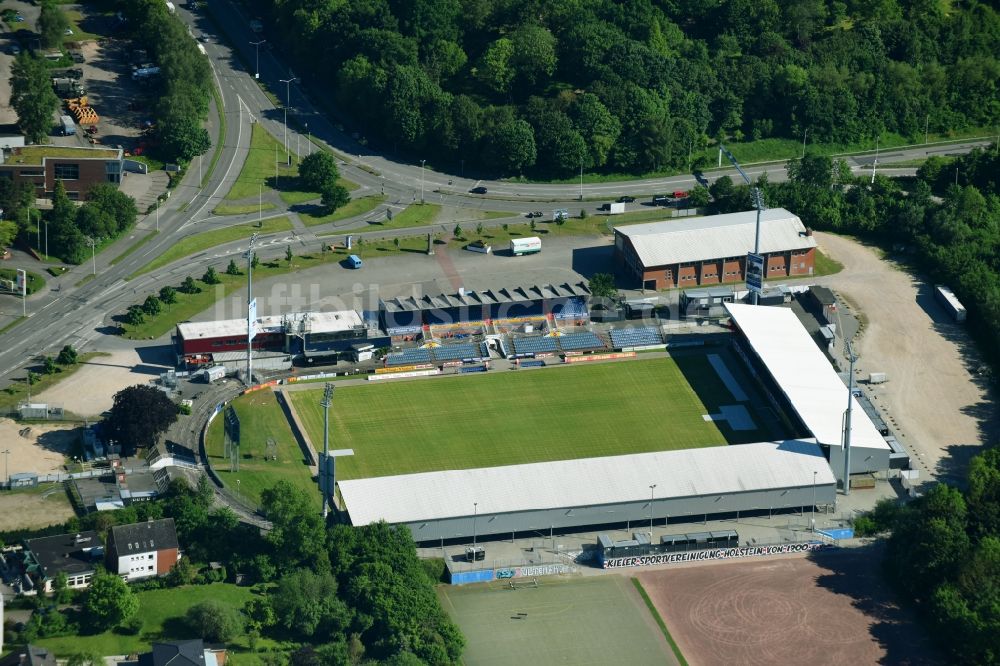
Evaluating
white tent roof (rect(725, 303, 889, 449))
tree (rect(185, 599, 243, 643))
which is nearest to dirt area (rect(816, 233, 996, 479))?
white tent roof (rect(725, 303, 889, 449))

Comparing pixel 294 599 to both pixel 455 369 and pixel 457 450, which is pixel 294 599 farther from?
pixel 455 369

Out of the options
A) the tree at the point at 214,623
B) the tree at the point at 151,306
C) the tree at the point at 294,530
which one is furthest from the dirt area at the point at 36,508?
the tree at the point at 151,306

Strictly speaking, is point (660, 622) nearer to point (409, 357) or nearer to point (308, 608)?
point (308, 608)

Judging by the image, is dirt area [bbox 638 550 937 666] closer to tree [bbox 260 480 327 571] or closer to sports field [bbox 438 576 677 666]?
sports field [bbox 438 576 677 666]

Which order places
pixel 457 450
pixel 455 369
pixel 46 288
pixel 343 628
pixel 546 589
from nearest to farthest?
pixel 343 628 < pixel 546 589 < pixel 457 450 < pixel 455 369 < pixel 46 288

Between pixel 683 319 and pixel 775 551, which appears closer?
pixel 775 551

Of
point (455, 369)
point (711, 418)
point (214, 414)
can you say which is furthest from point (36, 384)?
point (711, 418)

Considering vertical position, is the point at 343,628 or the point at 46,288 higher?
the point at 46,288
